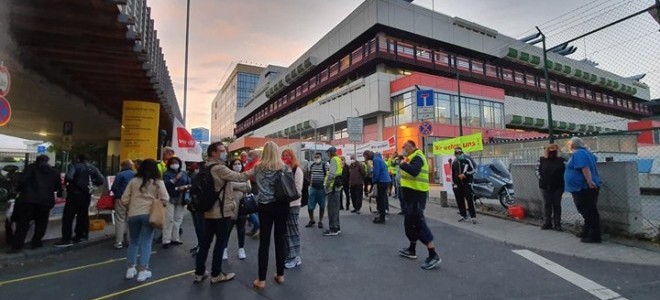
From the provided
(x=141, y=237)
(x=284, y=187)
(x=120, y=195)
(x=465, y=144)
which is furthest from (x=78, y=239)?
(x=465, y=144)

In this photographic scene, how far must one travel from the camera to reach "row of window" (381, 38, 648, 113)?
35.2m

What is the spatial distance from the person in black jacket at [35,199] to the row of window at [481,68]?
30.8m

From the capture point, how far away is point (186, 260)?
5742mm

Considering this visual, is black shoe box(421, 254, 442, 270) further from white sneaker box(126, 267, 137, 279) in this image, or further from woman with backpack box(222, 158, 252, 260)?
white sneaker box(126, 267, 137, 279)

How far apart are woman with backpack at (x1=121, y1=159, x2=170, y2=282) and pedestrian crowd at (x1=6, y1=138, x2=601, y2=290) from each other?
12 mm

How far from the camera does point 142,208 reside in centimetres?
478

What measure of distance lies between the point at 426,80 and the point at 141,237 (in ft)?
97.9

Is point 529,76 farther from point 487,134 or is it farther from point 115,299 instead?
point 115,299

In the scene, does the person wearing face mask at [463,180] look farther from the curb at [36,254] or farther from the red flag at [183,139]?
the red flag at [183,139]

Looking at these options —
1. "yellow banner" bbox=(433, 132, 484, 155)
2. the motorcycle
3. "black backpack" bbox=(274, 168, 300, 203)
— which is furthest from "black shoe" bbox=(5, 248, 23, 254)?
"yellow banner" bbox=(433, 132, 484, 155)

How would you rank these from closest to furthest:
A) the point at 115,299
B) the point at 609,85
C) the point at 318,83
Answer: the point at 115,299 → the point at 318,83 → the point at 609,85

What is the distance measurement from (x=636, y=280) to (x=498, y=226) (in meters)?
3.66

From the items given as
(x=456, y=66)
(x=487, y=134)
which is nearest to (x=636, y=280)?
(x=487, y=134)

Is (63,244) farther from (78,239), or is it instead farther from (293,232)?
(293,232)
